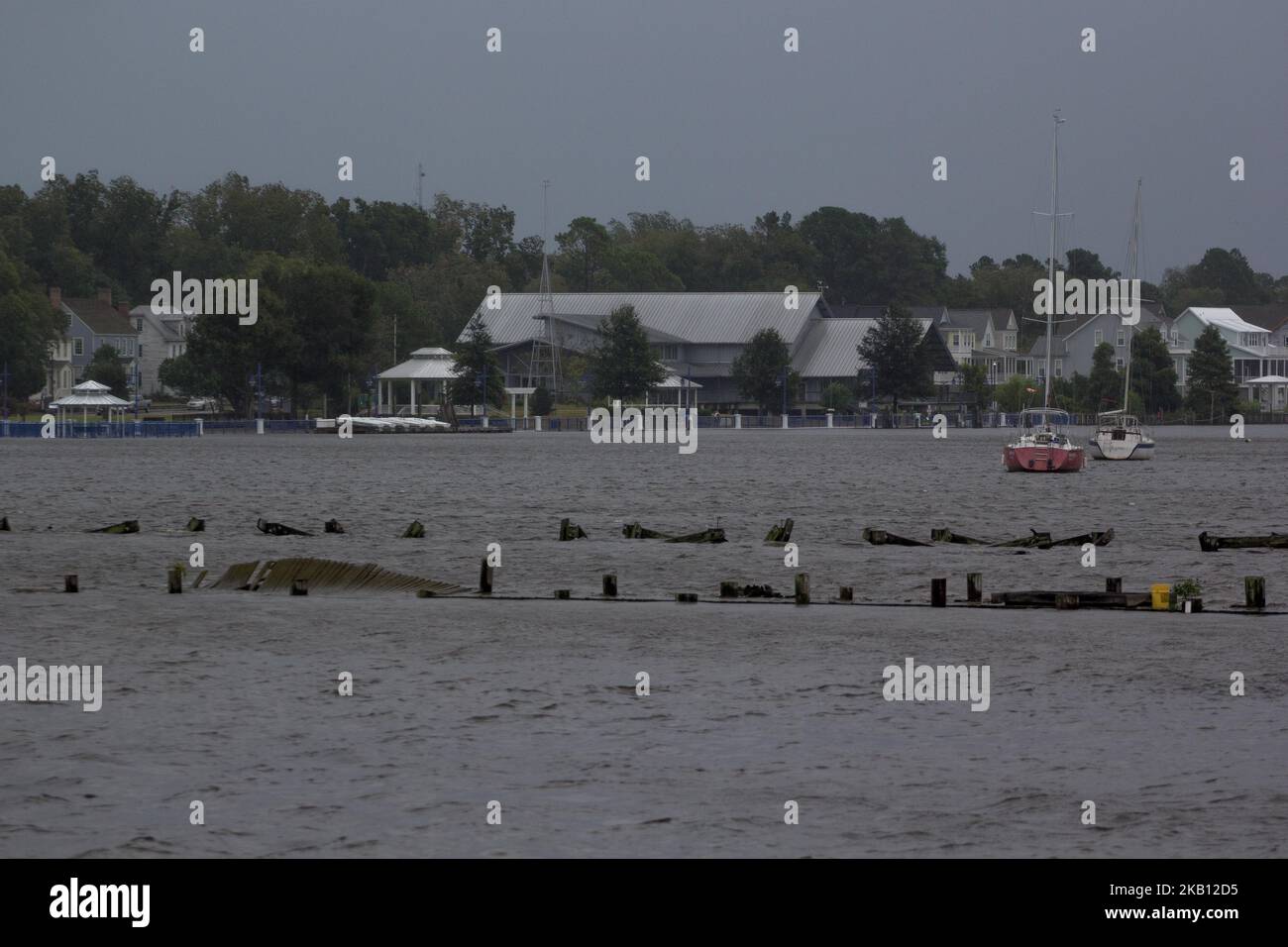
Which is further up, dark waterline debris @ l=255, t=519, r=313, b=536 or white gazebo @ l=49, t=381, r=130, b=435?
white gazebo @ l=49, t=381, r=130, b=435

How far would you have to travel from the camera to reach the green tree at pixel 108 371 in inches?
7013

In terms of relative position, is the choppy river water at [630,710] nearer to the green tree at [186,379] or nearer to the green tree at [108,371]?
the green tree at [186,379]

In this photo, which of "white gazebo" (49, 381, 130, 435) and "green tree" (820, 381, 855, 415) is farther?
"green tree" (820, 381, 855, 415)

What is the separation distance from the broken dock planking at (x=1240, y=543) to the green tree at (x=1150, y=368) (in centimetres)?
14776

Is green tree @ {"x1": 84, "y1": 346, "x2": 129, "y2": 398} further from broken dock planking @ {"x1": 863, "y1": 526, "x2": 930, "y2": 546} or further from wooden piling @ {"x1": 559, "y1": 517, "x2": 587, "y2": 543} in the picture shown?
broken dock planking @ {"x1": 863, "y1": 526, "x2": 930, "y2": 546}

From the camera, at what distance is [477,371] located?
6998 inches

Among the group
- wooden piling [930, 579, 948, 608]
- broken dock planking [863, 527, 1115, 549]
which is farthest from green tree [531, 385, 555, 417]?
wooden piling [930, 579, 948, 608]

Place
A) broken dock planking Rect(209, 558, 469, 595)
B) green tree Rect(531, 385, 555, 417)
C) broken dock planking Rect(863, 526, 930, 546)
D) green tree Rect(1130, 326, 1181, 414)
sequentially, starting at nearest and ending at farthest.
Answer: broken dock planking Rect(209, 558, 469, 595)
broken dock planking Rect(863, 526, 930, 546)
green tree Rect(1130, 326, 1181, 414)
green tree Rect(531, 385, 555, 417)

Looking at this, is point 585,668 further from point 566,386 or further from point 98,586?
point 566,386

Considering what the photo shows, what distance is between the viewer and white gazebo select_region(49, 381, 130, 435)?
142625 millimetres

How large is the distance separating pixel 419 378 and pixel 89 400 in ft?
160

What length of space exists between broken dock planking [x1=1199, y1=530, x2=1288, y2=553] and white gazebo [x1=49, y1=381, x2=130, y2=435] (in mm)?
111313

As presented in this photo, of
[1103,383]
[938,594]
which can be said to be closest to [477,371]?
[1103,383]

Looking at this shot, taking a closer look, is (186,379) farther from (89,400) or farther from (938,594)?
(938,594)
